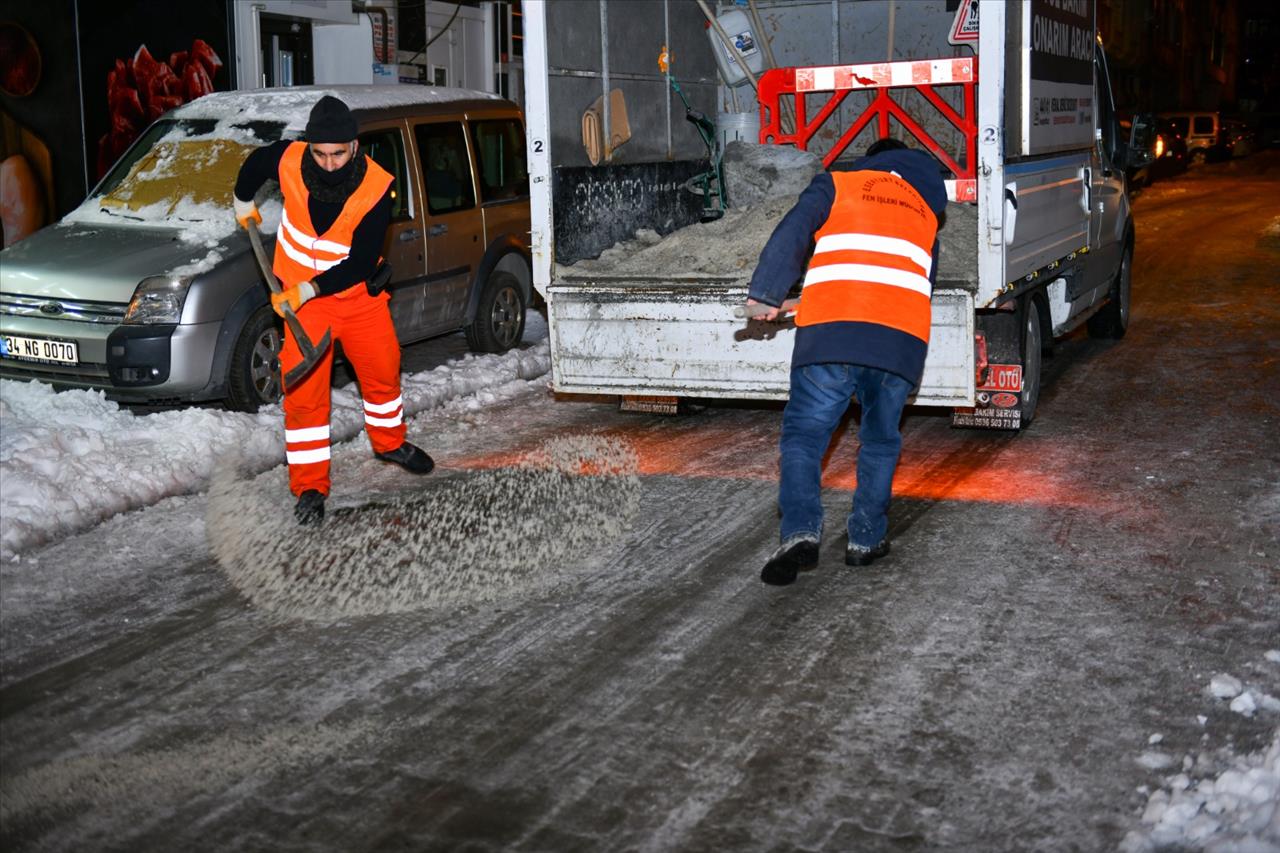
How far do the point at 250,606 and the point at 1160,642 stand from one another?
322 centimetres

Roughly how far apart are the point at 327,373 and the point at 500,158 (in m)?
4.78

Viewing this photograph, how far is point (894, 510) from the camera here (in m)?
6.48

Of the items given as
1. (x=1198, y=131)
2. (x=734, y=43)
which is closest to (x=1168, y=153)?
(x=1198, y=131)

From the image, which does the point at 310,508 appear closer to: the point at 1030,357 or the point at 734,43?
the point at 1030,357

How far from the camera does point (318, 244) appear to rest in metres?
6.31

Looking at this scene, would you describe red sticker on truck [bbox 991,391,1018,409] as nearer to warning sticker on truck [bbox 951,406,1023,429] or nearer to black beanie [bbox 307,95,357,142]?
warning sticker on truck [bbox 951,406,1023,429]

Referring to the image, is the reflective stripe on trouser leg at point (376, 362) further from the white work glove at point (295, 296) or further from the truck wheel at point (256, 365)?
the truck wheel at point (256, 365)

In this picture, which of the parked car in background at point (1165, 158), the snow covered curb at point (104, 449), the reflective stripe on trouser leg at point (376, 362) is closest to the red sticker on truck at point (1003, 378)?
the reflective stripe on trouser leg at point (376, 362)

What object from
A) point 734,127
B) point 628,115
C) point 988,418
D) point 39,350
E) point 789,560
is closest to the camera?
point 789,560

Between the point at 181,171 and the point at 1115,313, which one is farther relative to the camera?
the point at 1115,313

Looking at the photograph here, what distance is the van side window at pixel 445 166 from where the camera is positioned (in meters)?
9.84

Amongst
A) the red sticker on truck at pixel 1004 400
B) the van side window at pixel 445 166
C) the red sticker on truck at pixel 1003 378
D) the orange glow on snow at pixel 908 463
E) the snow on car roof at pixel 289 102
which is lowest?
the orange glow on snow at pixel 908 463

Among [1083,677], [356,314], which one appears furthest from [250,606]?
[1083,677]

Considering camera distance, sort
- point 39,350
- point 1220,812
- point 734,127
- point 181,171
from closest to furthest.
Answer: point 1220,812
point 39,350
point 181,171
point 734,127
